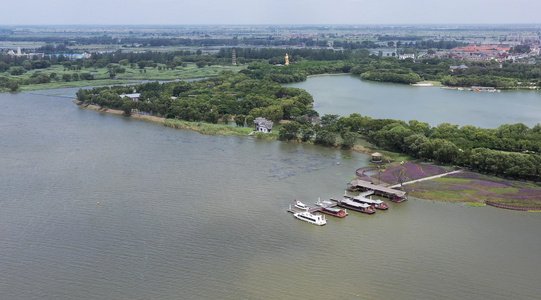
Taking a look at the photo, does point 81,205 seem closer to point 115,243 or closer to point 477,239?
point 115,243

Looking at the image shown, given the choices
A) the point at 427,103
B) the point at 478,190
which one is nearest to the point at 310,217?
the point at 478,190

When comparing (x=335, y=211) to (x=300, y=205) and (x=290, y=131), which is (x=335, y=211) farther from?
(x=290, y=131)

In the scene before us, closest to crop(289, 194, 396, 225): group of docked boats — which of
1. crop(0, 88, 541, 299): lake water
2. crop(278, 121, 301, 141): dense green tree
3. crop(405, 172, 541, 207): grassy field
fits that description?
crop(0, 88, 541, 299): lake water

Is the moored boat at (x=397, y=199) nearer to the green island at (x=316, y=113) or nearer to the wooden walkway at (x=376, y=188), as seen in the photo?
the wooden walkway at (x=376, y=188)

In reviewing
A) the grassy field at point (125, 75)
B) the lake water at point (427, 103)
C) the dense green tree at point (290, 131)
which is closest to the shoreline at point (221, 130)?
the dense green tree at point (290, 131)

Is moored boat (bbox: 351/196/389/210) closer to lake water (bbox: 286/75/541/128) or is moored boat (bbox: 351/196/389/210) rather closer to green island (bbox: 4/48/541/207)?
green island (bbox: 4/48/541/207)

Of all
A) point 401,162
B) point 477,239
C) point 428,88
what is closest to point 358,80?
point 428,88

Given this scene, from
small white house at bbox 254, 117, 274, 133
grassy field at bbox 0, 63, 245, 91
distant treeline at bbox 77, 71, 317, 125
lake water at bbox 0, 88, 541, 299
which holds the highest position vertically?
grassy field at bbox 0, 63, 245, 91
